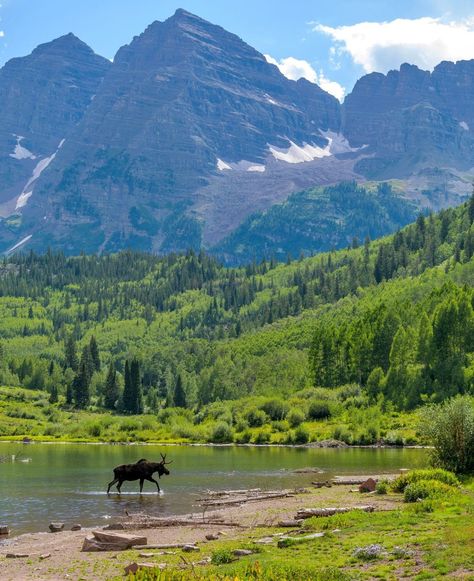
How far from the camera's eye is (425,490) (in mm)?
53188

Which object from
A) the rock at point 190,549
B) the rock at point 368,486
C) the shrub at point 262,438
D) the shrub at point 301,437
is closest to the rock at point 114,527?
the rock at point 190,549

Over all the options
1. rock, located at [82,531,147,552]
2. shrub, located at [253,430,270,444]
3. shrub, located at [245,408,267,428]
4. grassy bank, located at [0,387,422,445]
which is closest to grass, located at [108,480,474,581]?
rock, located at [82,531,147,552]

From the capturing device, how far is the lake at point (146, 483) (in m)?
62.8

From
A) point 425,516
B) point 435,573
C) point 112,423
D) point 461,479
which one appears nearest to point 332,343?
point 112,423

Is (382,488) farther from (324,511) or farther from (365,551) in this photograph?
(365,551)

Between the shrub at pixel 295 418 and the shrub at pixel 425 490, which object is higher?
the shrub at pixel 295 418

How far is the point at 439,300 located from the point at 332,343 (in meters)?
26.5

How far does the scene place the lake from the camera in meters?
62.8

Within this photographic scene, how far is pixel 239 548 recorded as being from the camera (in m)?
40.6

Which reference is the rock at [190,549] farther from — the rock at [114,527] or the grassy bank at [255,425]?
the grassy bank at [255,425]

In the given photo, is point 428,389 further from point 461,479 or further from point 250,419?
point 461,479

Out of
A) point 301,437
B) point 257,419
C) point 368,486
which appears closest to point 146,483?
point 368,486

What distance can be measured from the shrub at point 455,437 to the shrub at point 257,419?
104m

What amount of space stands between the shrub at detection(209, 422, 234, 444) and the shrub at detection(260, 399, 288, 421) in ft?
46.9
